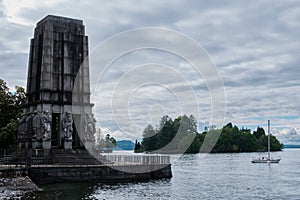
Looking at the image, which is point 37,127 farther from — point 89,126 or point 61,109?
point 89,126

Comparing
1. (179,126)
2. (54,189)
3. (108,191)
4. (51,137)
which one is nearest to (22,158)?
(51,137)

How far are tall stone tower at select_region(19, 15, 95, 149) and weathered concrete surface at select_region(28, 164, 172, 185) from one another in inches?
304

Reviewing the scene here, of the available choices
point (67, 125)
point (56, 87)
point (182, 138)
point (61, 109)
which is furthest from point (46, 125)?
point (182, 138)

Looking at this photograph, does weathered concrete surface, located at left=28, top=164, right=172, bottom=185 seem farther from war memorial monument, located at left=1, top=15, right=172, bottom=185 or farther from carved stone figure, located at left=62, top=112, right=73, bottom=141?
carved stone figure, located at left=62, top=112, right=73, bottom=141

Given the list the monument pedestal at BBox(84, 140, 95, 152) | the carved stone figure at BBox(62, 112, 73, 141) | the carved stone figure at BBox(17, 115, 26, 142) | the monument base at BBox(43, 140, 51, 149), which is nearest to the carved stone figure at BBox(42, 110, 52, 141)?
the monument base at BBox(43, 140, 51, 149)

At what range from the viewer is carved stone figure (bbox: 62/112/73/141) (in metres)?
49.0

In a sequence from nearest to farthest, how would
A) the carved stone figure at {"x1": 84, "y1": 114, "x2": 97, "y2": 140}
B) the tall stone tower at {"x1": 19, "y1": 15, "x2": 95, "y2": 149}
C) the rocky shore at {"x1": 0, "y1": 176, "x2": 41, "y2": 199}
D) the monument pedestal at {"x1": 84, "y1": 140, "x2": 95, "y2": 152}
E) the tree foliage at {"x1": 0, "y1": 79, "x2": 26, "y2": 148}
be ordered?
1. the rocky shore at {"x1": 0, "y1": 176, "x2": 41, "y2": 199}
2. the tall stone tower at {"x1": 19, "y1": 15, "x2": 95, "y2": 149}
3. the monument pedestal at {"x1": 84, "y1": 140, "x2": 95, "y2": 152}
4. the carved stone figure at {"x1": 84, "y1": 114, "x2": 97, "y2": 140}
5. the tree foliage at {"x1": 0, "y1": 79, "x2": 26, "y2": 148}

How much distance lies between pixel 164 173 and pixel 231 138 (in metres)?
136

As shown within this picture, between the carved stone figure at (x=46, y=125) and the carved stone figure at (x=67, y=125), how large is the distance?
166cm

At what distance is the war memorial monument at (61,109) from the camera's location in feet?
151

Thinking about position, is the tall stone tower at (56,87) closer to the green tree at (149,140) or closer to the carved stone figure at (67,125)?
the carved stone figure at (67,125)

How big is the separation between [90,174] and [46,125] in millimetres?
9384

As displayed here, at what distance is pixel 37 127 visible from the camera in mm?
47812

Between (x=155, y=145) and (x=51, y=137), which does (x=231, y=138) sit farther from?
(x=51, y=137)
